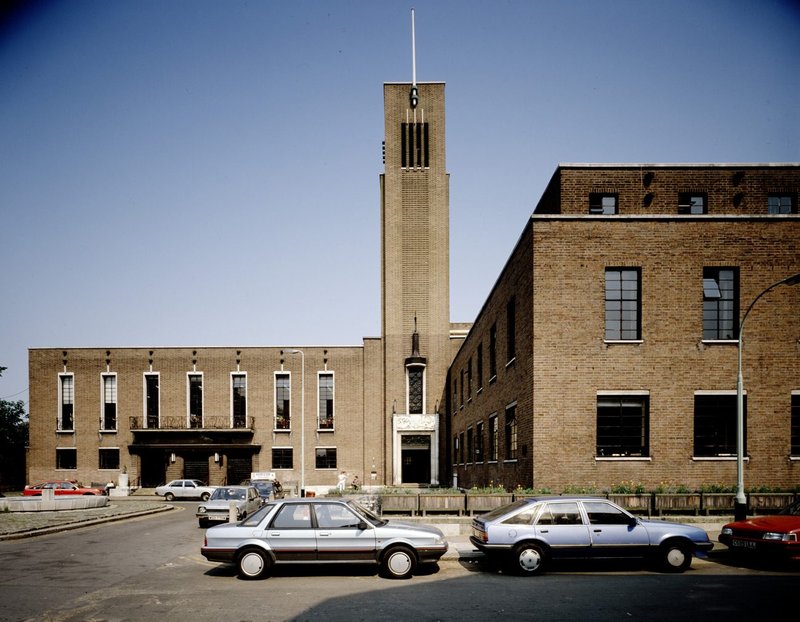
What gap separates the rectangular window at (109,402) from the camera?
50.2 m

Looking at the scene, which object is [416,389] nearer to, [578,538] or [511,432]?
[511,432]

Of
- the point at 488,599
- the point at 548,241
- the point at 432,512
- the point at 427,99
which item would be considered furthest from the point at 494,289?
the point at 427,99

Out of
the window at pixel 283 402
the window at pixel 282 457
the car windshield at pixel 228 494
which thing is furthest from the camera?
the window at pixel 283 402

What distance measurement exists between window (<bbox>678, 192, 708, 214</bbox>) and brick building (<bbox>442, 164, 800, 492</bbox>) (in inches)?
237

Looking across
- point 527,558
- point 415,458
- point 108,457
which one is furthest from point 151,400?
point 527,558

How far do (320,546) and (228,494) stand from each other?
1389 cm

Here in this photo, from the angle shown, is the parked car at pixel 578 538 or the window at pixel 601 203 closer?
the parked car at pixel 578 538

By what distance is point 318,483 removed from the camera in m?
48.5

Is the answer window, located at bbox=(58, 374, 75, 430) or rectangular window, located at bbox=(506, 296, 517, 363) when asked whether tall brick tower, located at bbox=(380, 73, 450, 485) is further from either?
window, located at bbox=(58, 374, 75, 430)

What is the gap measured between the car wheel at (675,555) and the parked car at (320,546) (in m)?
4.33

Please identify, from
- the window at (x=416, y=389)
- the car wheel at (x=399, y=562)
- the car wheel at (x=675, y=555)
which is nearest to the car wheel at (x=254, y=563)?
the car wheel at (x=399, y=562)

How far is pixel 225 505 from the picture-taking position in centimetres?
2298

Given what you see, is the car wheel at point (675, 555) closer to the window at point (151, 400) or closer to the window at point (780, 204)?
the window at point (780, 204)

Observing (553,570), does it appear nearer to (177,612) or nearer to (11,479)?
(177,612)
